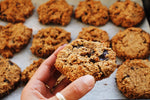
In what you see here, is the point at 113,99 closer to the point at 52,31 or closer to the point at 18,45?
the point at 52,31

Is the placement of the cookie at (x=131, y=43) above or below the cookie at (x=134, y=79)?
above

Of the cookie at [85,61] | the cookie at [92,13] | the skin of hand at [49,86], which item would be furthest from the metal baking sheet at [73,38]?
the cookie at [85,61]

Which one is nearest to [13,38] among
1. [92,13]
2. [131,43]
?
[92,13]

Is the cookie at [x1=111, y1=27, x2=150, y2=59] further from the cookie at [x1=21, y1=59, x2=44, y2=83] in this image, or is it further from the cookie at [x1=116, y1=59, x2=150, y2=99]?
the cookie at [x1=21, y1=59, x2=44, y2=83]

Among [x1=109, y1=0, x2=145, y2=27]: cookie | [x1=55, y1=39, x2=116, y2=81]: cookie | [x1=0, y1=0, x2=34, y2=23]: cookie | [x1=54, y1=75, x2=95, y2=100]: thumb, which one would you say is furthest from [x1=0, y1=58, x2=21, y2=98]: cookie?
[x1=109, y1=0, x2=145, y2=27]: cookie

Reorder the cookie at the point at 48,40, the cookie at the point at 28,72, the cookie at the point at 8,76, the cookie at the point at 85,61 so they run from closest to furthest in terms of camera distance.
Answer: the cookie at the point at 85,61
the cookie at the point at 8,76
the cookie at the point at 28,72
the cookie at the point at 48,40

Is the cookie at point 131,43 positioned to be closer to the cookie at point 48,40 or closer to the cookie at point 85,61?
the cookie at point 48,40

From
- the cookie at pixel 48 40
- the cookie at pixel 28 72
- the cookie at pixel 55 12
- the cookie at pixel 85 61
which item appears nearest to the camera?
the cookie at pixel 85 61
